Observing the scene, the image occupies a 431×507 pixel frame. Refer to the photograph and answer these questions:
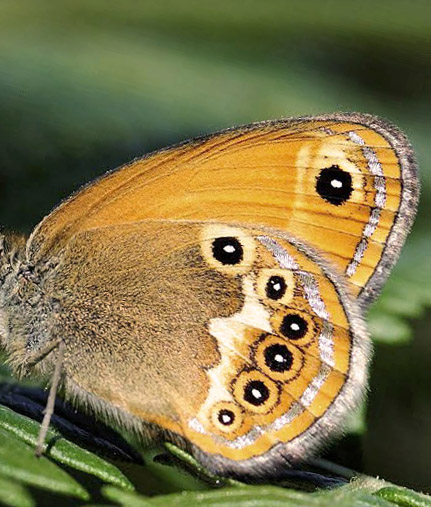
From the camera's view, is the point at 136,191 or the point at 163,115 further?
the point at 163,115

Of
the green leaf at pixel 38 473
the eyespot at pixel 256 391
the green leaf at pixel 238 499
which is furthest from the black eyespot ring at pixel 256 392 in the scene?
the green leaf at pixel 38 473

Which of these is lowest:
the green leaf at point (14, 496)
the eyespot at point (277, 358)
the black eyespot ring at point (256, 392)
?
the green leaf at point (14, 496)

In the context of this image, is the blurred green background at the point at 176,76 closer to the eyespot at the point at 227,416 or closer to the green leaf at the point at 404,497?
the eyespot at the point at 227,416

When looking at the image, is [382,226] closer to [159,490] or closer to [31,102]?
[159,490]

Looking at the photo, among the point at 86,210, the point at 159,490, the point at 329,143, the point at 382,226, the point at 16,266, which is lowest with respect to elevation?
the point at 159,490

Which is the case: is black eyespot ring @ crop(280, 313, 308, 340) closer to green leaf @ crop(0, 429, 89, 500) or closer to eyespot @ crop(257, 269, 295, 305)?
eyespot @ crop(257, 269, 295, 305)

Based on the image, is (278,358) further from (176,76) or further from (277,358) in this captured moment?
(176,76)

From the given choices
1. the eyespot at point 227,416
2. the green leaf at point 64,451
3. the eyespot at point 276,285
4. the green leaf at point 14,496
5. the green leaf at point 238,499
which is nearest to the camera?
the green leaf at point 14,496

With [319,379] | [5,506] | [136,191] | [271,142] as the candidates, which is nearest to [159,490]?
[319,379]
